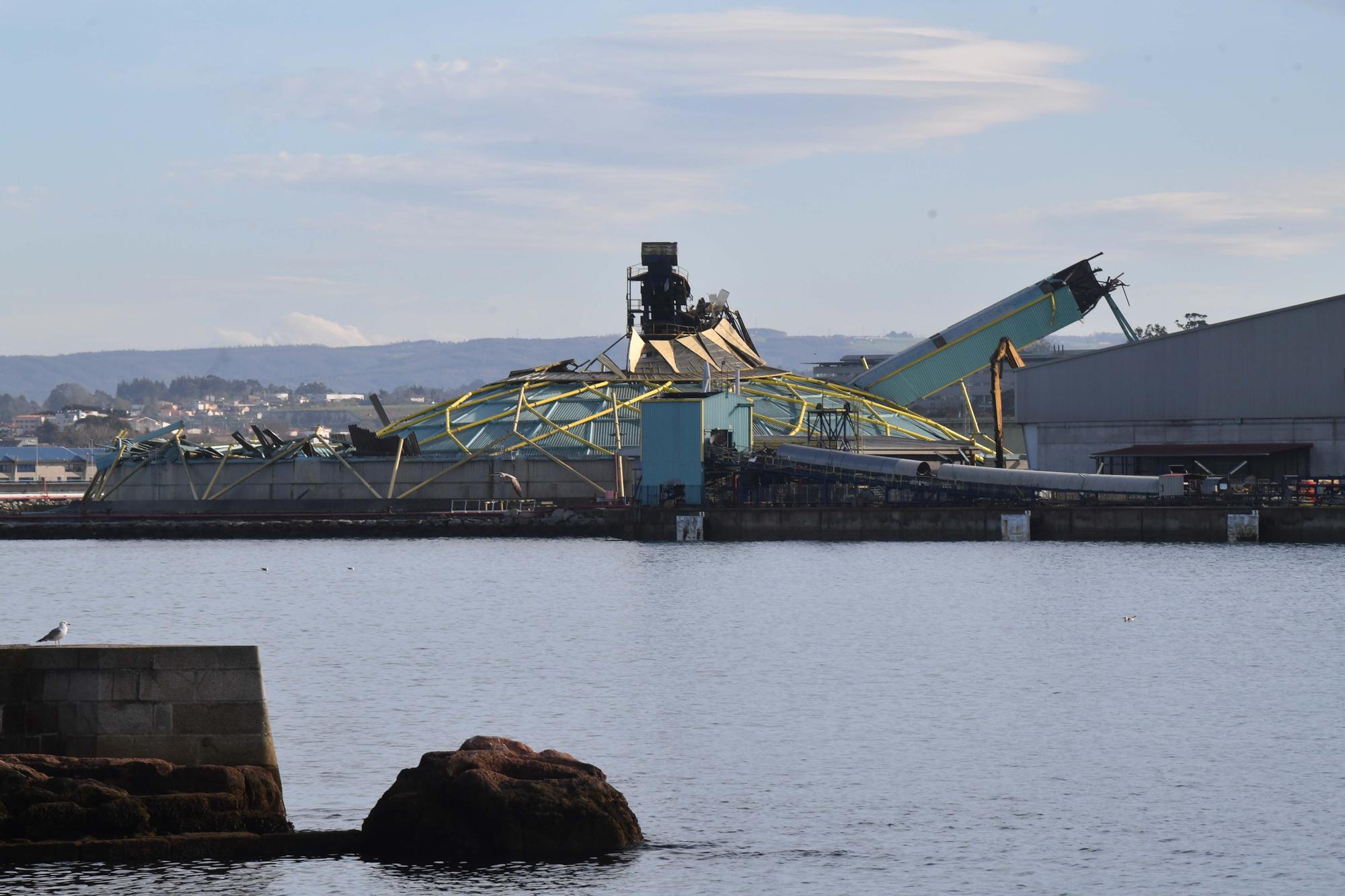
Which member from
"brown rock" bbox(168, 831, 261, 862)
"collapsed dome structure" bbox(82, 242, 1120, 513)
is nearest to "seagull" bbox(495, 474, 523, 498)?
"collapsed dome structure" bbox(82, 242, 1120, 513)

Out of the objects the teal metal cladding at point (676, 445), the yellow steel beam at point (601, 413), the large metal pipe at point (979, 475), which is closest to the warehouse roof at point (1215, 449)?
the large metal pipe at point (979, 475)

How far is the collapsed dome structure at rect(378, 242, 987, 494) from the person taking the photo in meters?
106

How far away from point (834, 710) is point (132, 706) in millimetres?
15920

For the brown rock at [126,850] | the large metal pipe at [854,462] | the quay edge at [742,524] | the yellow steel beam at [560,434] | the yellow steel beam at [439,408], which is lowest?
the brown rock at [126,850]

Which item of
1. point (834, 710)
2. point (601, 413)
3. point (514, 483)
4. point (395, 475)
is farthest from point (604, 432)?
point (834, 710)

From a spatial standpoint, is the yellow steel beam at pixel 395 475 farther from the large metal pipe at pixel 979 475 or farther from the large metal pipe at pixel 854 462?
the large metal pipe at pixel 854 462

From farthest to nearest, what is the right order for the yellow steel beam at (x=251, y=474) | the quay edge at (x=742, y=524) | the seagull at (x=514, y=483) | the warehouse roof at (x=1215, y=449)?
1. the yellow steel beam at (x=251, y=474)
2. the seagull at (x=514, y=483)
3. the warehouse roof at (x=1215, y=449)
4. the quay edge at (x=742, y=524)

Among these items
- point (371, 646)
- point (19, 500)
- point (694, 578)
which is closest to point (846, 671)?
point (371, 646)

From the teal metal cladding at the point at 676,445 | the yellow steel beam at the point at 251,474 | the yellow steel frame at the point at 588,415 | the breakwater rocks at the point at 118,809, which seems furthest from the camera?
the yellow steel beam at the point at 251,474

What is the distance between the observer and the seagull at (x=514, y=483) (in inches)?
4109

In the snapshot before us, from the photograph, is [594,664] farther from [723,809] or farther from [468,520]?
[468,520]

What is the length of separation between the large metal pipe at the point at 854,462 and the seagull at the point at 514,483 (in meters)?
15.6

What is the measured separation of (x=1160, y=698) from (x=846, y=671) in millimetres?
7138

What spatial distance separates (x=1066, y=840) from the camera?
24797 mm
